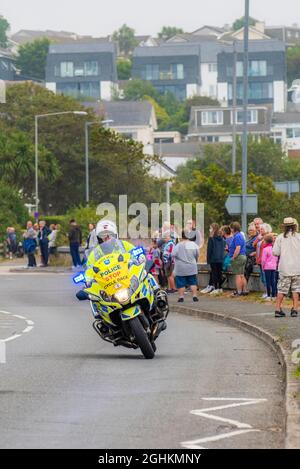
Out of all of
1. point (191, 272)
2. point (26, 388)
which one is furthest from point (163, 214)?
point (26, 388)

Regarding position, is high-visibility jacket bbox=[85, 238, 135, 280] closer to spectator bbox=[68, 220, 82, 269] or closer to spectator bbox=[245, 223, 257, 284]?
spectator bbox=[245, 223, 257, 284]

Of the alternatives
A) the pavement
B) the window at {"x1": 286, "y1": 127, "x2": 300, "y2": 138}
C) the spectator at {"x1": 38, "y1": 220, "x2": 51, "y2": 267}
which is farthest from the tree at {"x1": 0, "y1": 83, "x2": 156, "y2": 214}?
the window at {"x1": 286, "y1": 127, "x2": 300, "y2": 138}

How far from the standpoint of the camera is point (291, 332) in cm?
2123

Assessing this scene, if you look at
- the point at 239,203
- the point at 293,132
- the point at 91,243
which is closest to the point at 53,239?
the point at 239,203

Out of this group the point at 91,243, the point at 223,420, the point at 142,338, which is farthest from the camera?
the point at 91,243

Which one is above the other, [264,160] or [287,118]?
[287,118]

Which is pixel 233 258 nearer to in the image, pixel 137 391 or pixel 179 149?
pixel 137 391

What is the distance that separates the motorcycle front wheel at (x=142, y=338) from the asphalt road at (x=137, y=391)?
156 millimetres

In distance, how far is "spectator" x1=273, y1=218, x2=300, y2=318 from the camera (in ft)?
79.8

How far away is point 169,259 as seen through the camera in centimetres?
3328

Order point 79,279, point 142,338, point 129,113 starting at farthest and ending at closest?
point 129,113
point 79,279
point 142,338

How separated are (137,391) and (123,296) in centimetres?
348

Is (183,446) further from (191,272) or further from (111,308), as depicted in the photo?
(191,272)
